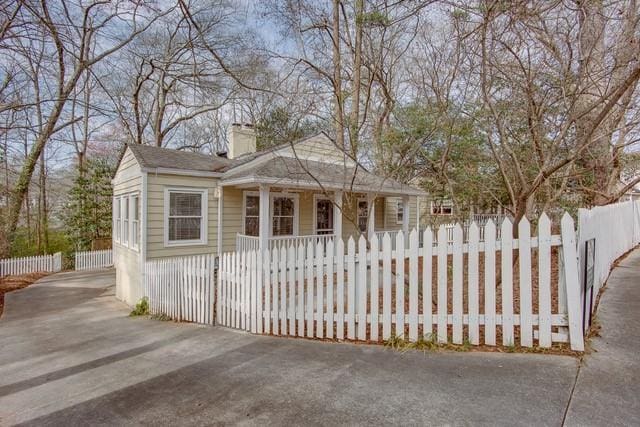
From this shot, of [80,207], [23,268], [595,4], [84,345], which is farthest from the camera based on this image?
[80,207]

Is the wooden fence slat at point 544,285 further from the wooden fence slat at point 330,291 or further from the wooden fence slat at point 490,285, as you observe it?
the wooden fence slat at point 330,291

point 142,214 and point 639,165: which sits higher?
point 639,165

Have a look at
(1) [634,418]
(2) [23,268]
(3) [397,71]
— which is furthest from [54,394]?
(2) [23,268]

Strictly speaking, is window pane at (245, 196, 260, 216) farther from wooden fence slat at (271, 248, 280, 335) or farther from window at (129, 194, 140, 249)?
wooden fence slat at (271, 248, 280, 335)

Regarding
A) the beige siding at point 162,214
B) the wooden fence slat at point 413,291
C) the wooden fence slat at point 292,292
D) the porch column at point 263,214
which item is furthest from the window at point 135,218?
the wooden fence slat at point 413,291

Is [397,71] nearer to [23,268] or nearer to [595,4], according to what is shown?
[595,4]

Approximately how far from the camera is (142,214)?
8.12 meters

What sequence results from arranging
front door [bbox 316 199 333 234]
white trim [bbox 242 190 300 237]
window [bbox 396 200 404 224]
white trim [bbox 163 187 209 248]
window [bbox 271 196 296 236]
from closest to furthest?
white trim [bbox 163 187 209 248] < white trim [bbox 242 190 300 237] < window [bbox 271 196 296 236] < front door [bbox 316 199 333 234] < window [bbox 396 200 404 224]

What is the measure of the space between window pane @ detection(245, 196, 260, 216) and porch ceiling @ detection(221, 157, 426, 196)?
111 centimetres

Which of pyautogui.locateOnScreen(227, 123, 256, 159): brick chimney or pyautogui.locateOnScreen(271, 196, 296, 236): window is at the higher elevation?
pyautogui.locateOnScreen(227, 123, 256, 159): brick chimney

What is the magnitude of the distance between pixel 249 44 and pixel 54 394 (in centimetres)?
753

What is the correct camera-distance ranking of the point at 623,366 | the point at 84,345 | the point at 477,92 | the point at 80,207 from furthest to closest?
the point at 80,207
the point at 477,92
the point at 84,345
the point at 623,366

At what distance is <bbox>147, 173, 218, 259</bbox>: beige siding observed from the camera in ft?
27.0

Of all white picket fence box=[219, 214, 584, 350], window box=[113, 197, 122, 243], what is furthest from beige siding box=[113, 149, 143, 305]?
white picket fence box=[219, 214, 584, 350]
